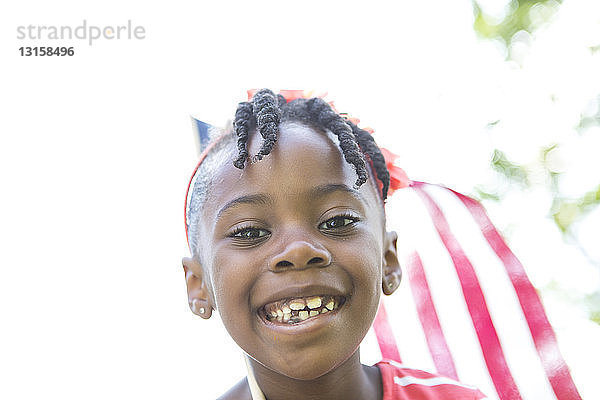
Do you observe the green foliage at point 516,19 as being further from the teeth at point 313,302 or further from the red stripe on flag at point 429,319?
the teeth at point 313,302

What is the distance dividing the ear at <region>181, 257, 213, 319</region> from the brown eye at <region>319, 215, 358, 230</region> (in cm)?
60

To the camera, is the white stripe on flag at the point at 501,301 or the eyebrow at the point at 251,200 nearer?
the eyebrow at the point at 251,200

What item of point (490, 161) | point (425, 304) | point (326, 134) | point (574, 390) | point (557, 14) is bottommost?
point (574, 390)

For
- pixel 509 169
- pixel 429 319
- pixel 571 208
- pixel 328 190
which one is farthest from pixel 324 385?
pixel 571 208

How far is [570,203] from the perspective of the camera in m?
9.18

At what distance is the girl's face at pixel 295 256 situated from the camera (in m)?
2.02

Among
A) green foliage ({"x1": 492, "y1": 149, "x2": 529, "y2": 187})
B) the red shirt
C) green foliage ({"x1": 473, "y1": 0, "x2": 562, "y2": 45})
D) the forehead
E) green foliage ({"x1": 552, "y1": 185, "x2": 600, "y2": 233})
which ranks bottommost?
the red shirt

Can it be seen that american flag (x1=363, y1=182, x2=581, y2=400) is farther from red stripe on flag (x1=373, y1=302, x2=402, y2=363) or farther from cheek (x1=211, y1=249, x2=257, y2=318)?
cheek (x1=211, y1=249, x2=257, y2=318)

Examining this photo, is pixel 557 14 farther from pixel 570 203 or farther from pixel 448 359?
pixel 448 359

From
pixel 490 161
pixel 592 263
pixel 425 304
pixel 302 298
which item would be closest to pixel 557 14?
pixel 490 161

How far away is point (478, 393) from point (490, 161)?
720 cm

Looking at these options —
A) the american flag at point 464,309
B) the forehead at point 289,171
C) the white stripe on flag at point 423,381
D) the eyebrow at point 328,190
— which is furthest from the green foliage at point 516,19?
the eyebrow at point 328,190

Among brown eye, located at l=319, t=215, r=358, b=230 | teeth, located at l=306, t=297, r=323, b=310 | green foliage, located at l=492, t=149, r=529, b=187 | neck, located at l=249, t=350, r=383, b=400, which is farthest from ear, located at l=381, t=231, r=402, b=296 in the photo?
green foliage, located at l=492, t=149, r=529, b=187

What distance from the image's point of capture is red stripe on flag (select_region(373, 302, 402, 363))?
129 inches
